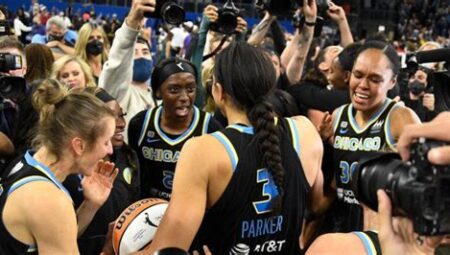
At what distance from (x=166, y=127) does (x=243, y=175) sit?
4.58 feet

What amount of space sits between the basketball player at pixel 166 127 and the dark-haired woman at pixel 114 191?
0.21 meters

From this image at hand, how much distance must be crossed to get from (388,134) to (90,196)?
156 centimetres

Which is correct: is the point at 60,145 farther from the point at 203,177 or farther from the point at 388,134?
the point at 388,134

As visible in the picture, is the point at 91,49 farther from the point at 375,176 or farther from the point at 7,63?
the point at 375,176

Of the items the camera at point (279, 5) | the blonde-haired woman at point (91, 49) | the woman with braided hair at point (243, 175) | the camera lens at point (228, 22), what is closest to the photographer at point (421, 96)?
the camera at point (279, 5)

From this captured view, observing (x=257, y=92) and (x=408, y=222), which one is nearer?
(x=408, y=222)

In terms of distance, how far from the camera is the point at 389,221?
5.09ft

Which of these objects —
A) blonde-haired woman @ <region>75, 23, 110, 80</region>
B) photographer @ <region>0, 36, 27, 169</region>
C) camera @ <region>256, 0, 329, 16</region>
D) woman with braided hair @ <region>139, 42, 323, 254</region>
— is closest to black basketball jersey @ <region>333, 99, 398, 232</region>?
woman with braided hair @ <region>139, 42, 323, 254</region>

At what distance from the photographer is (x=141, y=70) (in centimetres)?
443

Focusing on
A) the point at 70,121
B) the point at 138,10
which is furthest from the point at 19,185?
the point at 138,10

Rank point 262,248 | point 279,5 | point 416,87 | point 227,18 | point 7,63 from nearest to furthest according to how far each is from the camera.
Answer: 1. point 262,248
2. point 7,63
3. point 279,5
4. point 227,18
5. point 416,87

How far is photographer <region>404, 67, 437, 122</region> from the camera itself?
4848 mm

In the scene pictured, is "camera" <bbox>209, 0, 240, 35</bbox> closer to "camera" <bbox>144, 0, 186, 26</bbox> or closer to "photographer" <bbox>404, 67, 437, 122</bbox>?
"camera" <bbox>144, 0, 186, 26</bbox>

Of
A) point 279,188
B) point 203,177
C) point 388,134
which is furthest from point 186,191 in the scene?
point 388,134
